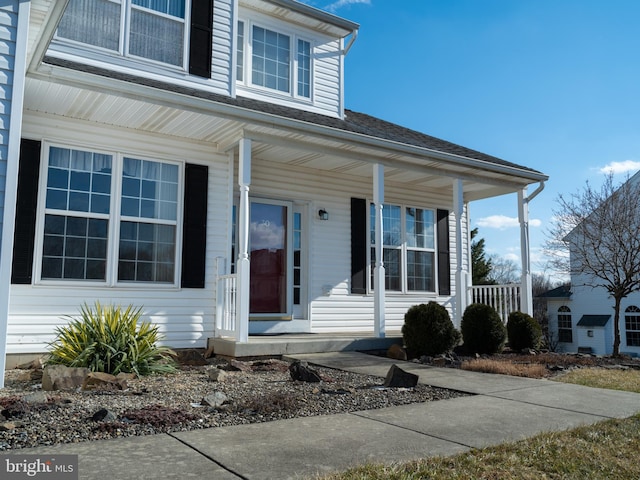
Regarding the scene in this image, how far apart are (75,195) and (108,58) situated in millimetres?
1879

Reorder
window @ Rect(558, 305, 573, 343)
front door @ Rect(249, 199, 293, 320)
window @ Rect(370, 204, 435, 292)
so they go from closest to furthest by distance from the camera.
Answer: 1. front door @ Rect(249, 199, 293, 320)
2. window @ Rect(370, 204, 435, 292)
3. window @ Rect(558, 305, 573, 343)

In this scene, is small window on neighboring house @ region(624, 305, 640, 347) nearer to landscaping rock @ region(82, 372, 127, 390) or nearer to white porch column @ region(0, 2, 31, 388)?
landscaping rock @ region(82, 372, 127, 390)

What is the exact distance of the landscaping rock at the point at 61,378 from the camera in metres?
4.77

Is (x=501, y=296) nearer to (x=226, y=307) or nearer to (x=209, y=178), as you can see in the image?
(x=226, y=307)

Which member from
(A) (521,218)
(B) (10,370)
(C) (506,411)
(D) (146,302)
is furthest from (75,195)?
(A) (521,218)

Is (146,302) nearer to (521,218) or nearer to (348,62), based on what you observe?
(348,62)

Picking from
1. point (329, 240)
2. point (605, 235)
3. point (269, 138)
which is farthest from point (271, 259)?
point (605, 235)

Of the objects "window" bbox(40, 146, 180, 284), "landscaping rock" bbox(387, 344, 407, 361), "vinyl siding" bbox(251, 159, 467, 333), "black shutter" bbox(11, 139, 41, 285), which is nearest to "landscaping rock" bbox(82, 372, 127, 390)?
"black shutter" bbox(11, 139, 41, 285)

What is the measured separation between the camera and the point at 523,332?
8.57m

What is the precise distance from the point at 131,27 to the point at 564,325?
71.9ft

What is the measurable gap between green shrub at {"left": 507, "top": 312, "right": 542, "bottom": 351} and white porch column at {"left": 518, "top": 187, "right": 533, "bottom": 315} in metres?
0.73

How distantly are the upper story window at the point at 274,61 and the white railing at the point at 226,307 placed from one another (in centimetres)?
329

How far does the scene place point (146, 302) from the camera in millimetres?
7141

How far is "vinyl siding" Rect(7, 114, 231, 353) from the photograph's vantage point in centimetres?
640
